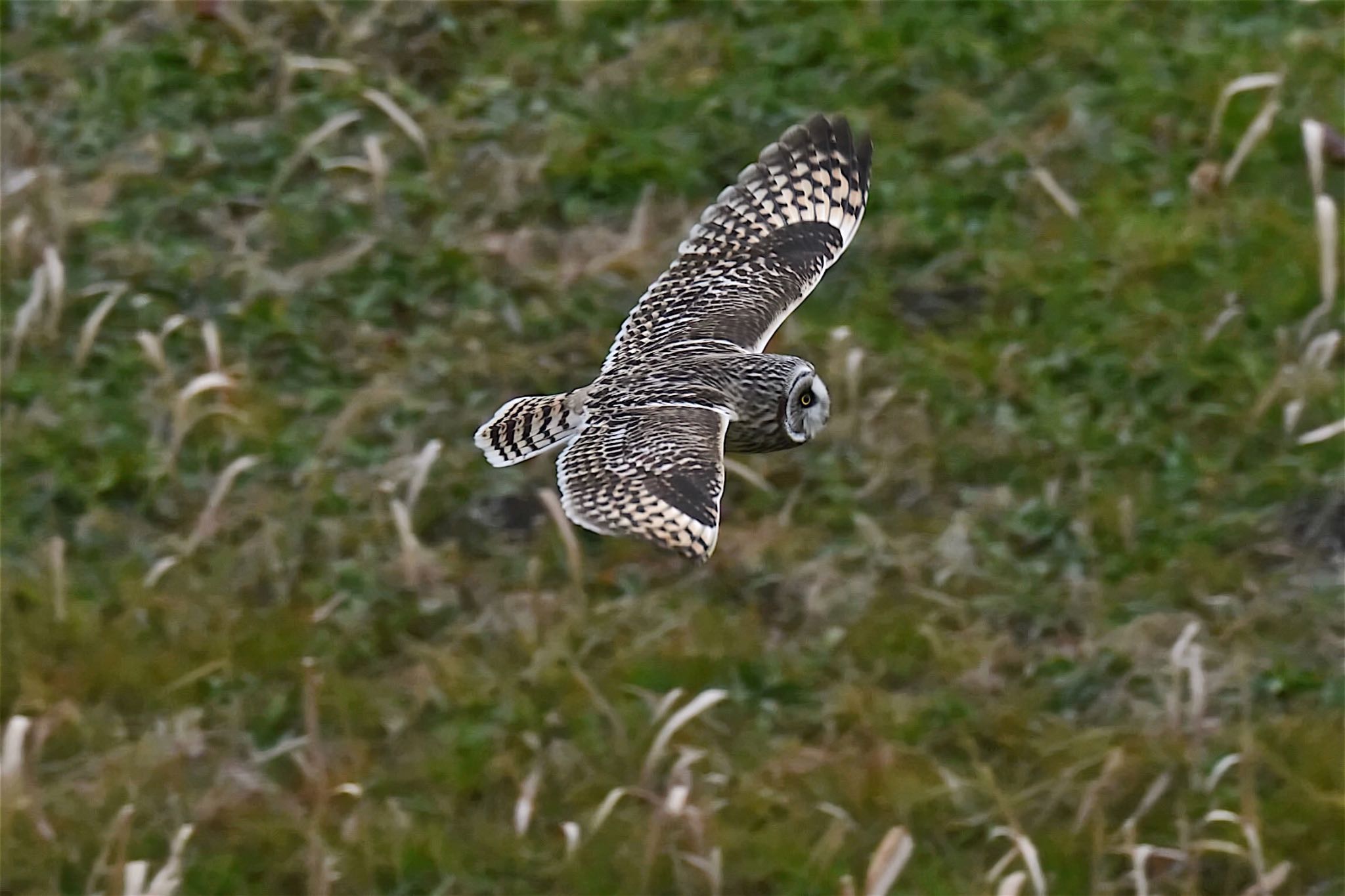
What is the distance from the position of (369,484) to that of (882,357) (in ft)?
6.00

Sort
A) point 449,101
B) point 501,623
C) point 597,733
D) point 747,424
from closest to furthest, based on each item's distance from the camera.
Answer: point 747,424 < point 597,733 < point 501,623 < point 449,101

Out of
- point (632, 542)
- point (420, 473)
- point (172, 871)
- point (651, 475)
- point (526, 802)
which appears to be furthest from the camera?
point (632, 542)

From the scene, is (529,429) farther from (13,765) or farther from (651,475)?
(13,765)

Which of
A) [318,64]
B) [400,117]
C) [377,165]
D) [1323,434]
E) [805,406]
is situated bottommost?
[1323,434]

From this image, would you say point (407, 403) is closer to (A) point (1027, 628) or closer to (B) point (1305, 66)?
(A) point (1027, 628)

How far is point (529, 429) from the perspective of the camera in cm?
490

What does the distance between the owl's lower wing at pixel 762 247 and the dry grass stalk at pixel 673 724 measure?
42.3 inches

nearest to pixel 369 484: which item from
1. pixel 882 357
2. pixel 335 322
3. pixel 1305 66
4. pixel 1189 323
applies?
pixel 335 322

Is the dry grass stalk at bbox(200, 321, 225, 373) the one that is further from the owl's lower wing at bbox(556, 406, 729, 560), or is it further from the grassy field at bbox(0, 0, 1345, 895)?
the owl's lower wing at bbox(556, 406, 729, 560)

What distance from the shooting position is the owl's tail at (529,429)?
15.8 ft

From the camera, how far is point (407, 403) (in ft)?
23.5

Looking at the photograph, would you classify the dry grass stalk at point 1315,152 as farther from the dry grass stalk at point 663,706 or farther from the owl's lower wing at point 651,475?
the owl's lower wing at point 651,475

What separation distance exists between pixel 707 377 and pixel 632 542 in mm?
1933

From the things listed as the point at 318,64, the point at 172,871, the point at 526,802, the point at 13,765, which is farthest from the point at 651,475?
the point at 318,64
